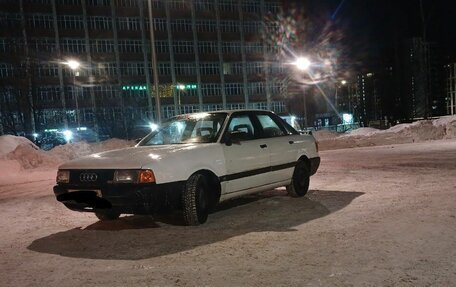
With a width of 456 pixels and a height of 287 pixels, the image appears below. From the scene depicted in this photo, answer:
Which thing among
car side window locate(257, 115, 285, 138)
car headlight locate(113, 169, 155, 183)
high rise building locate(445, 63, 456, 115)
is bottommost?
car headlight locate(113, 169, 155, 183)

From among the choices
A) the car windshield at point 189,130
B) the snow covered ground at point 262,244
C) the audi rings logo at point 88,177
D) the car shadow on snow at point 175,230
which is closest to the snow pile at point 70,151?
the snow covered ground at point 262,244

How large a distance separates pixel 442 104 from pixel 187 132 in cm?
6053

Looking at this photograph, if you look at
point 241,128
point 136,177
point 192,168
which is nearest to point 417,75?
point 241,128

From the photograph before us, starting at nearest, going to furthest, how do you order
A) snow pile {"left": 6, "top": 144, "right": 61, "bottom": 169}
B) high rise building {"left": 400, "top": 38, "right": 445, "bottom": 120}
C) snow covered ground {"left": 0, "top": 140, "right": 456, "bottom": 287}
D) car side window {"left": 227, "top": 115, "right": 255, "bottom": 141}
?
1. snow covered ground {"left": 0, "top": 140, "right": 456, "bottom": 287}
2. car side window {"left": 227, "top": 115, "right": 255, "bottom": 141}
3. snow pile {"left": 6, "top": 144, "right": 61, "bottom": 169}
4. high rise building {"left": 400, "top": 38, "right": 445, "bottom": 120}

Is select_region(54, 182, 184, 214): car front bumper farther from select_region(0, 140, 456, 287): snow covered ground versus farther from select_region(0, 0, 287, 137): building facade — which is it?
select_region(0, 0, 287, 137): building facade

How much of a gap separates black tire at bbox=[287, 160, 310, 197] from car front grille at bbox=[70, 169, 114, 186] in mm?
3571

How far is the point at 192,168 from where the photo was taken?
638cm

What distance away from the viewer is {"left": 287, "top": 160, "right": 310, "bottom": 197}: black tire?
27.6 ft

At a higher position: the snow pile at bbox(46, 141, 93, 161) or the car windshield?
the car windshield

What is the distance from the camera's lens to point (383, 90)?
5784 cm

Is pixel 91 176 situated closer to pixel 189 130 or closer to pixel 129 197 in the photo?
pixel 129 197

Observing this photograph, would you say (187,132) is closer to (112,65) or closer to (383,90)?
(383,90)

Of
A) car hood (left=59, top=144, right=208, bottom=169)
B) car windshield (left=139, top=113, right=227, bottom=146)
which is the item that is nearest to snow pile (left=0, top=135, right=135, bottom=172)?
car windshield (left=139, top=113, right=227, bottom=146)

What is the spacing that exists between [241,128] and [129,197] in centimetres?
243
